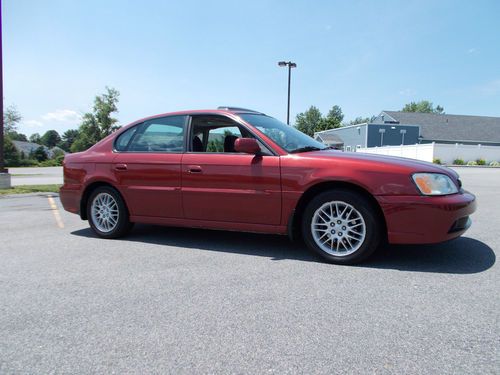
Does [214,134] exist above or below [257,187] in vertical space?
above

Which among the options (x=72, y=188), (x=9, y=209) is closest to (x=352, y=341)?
(x=72, y=188)

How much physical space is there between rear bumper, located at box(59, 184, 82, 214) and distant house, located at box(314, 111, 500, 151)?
150 feet

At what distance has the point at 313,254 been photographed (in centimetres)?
384

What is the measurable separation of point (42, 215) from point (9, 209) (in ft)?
4.47

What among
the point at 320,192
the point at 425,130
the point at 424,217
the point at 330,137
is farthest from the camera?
the point at 330,137

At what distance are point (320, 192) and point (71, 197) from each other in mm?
3517

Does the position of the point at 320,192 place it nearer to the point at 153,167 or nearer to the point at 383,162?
the point at 383,162

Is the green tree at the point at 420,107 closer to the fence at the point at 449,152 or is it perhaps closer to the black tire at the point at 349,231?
the fence at the point at 449,152

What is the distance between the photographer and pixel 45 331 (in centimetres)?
237

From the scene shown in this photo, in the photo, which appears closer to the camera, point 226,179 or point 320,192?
point 320,192

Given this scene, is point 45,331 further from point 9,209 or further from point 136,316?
point 9,209

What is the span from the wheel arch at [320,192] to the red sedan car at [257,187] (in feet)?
0.03

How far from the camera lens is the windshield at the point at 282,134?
13.4 ft

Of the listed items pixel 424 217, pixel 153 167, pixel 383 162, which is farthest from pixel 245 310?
pixel 153 167
